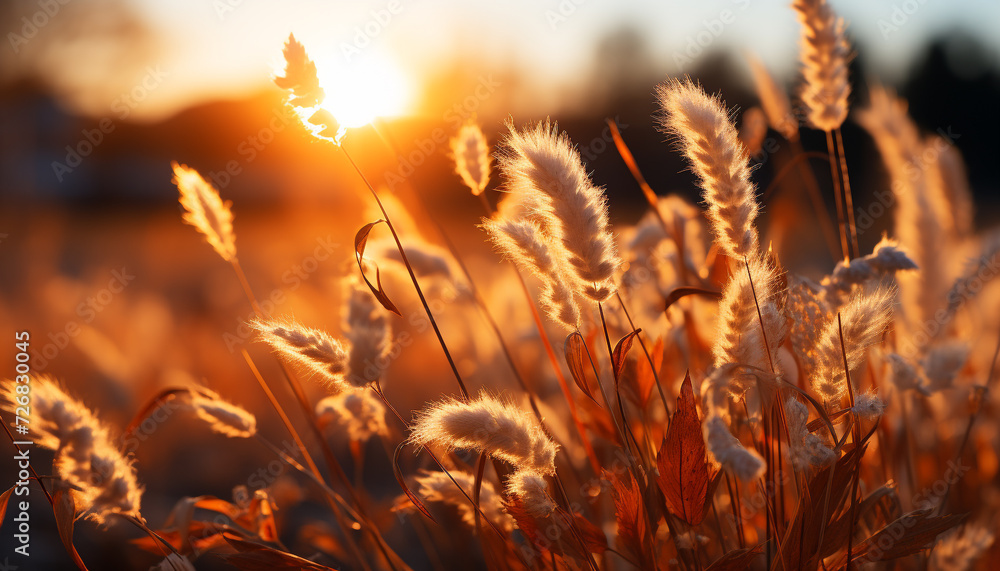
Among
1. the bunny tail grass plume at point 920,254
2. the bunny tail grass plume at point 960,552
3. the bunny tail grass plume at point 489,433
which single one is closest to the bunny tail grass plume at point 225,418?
the bunny tail grass plume at point 489,433

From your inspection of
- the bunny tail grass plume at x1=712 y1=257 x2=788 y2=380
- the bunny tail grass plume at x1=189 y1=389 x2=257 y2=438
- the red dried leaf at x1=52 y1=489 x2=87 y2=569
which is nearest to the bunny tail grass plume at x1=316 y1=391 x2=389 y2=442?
the bunny tail grass plume at x1=189 y1=389 x2=257 y2=438

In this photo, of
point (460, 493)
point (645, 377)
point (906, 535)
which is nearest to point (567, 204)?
point (645, 377)

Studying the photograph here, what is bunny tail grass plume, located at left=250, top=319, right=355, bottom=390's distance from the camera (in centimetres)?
85

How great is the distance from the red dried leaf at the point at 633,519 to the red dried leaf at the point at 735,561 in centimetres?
10

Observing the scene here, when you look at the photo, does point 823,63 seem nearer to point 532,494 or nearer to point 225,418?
point 532,494

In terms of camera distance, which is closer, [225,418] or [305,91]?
[305,91]

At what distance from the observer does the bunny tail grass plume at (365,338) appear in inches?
35.2

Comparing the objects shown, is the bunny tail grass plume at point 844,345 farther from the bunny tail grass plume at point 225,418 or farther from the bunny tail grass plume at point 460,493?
the bunny tail grass plume at point 225,418

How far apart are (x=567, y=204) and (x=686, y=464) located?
0.40m

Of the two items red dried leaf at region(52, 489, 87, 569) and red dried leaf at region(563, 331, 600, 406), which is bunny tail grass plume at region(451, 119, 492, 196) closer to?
red dried leaf at region(563, 331, 600, 406)

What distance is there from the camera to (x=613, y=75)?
64.2 ft

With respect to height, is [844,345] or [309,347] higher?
[309,347]

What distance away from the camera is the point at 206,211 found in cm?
118

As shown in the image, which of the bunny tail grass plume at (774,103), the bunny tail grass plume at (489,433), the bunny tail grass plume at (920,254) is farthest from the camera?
the bunny tail grass plume at (774,103)
